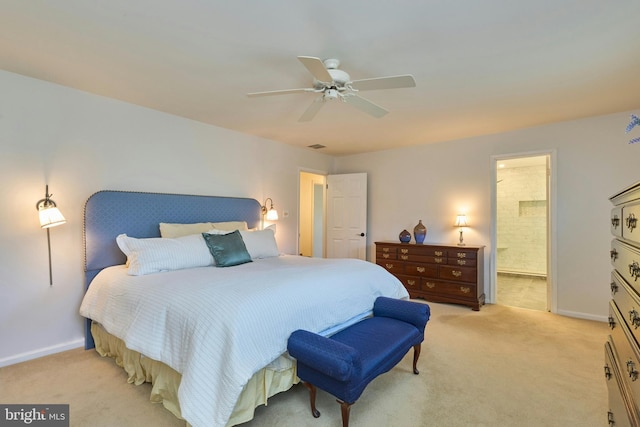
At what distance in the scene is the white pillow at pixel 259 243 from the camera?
3.43m

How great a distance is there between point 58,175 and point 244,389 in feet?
8.62

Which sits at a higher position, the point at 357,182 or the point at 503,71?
the point at 503,71

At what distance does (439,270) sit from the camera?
4383 millimetres

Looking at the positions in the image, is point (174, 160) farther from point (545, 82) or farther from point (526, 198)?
point (526, 198)

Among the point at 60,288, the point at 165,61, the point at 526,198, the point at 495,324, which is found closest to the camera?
the point at 165,61

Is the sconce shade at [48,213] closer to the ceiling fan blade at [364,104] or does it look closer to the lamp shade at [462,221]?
the ceiling fan blade at [364,104]

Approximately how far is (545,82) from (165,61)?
3.20 meters

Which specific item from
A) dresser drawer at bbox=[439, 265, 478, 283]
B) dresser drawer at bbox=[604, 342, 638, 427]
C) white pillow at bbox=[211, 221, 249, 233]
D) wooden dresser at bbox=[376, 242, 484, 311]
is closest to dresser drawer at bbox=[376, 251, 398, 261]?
wooden dresser at bbox=[376, 242, 484, 311]

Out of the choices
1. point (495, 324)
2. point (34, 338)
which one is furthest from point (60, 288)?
point (495, 324)

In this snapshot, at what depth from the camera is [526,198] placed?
21.6 feet

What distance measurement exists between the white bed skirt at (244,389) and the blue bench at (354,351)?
6.5 inches

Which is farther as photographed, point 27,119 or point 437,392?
point 27,119

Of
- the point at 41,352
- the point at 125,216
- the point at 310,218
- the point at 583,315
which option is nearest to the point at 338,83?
the point at 125,216

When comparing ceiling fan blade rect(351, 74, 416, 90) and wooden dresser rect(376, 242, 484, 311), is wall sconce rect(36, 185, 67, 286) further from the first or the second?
wooden dresser rect(376, 242, 484, 311)
